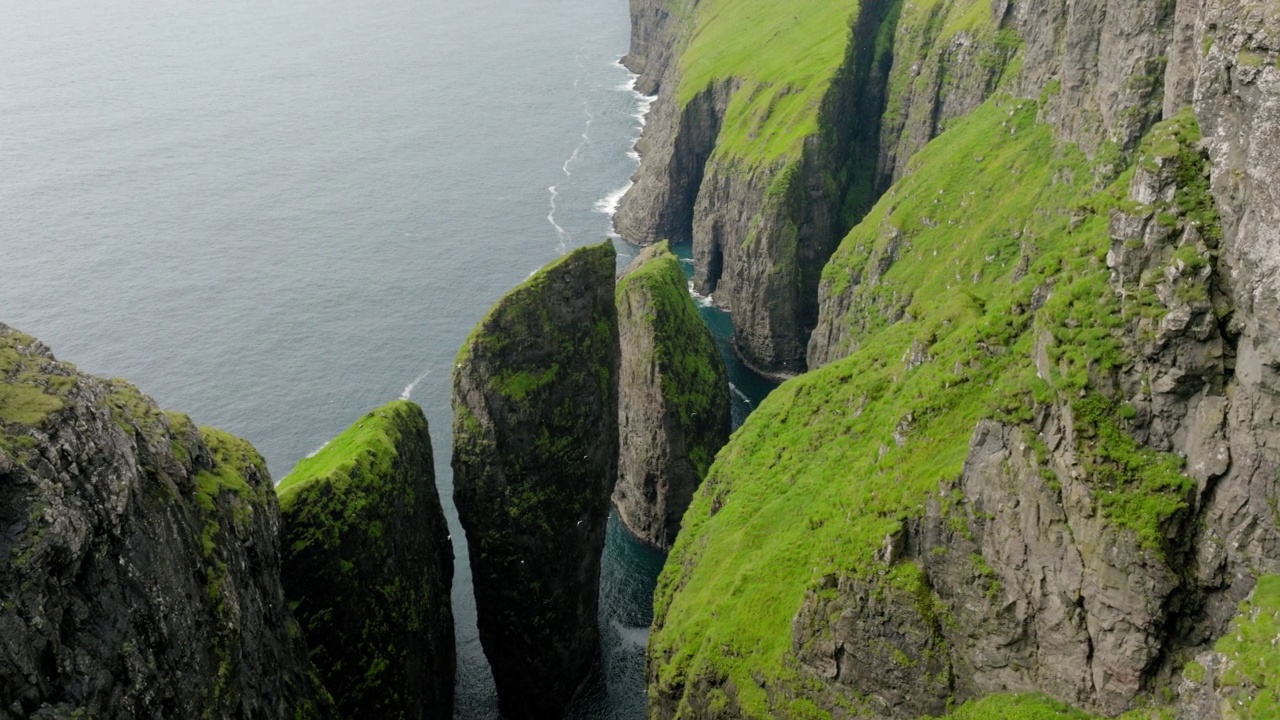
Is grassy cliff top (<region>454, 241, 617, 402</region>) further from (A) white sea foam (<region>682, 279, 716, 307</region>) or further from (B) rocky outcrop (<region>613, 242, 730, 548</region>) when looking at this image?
(A) white sea foam (<region>682, 279, 716, 307</region>)

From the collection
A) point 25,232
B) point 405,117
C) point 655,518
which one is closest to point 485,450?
point 655,518

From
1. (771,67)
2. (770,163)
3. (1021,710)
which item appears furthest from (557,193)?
(1021,710)

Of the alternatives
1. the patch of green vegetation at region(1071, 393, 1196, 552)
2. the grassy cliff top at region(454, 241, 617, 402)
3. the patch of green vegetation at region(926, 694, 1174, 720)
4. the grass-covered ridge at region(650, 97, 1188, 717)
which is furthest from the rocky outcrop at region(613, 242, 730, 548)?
the patch of green vegetation at region(1071, 393, 1196, 552)

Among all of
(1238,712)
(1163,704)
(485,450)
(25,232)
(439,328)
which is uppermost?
(25,232)

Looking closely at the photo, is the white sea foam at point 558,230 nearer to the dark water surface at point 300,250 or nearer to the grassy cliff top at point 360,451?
the dark water surface at point 300,250

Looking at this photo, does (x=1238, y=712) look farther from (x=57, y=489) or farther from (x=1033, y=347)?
(x=57, y=489)

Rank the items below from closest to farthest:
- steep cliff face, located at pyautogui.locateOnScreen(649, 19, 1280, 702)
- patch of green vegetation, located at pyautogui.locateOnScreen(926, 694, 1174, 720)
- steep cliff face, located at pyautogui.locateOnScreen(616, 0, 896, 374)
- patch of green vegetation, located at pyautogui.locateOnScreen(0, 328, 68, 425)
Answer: patch of green vegetation, located at pyautogui.locateOnScreen(0, 328, 68, 425) < steep cliff face, located at pyautogui.locateOnScreen(649, 19, 1280, 702) < patch of green vegetation, located at pyautogui.locateOnScreen(926, 694, 1174, 720) < steep cliff face, located at pyautogui.locateOnScreen(616, 0, 896, 374)

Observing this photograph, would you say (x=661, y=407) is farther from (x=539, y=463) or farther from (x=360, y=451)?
(x=360, y=451)
